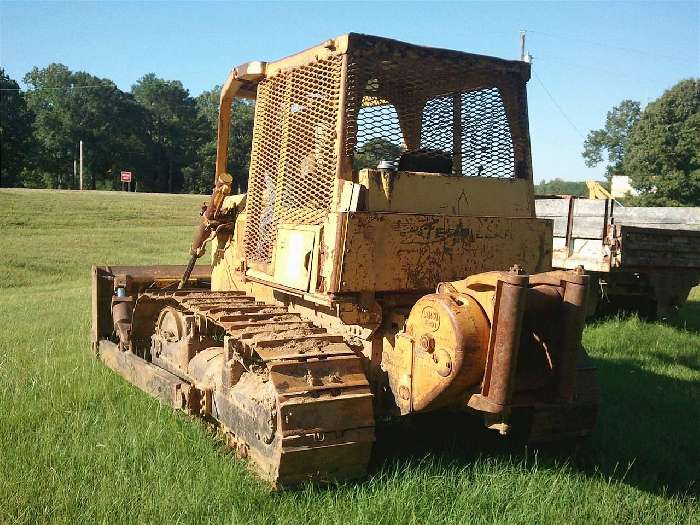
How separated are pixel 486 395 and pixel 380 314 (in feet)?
3.29

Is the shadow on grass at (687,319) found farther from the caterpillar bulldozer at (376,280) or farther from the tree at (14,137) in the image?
the tree at (14,137)

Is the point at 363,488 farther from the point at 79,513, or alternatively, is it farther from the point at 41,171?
the point at 41,171

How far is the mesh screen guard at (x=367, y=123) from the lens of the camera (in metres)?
3.98

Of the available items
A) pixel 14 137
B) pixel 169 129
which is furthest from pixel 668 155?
pixel 169 129

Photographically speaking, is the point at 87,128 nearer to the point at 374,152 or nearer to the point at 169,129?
the point at 169,129

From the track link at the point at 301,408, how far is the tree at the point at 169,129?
237 feet

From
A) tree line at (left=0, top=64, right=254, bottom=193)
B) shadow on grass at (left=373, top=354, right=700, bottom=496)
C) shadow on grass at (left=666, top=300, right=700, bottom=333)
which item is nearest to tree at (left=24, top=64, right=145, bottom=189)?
tree line at (left=0, top=64, right=254, bottom=193)

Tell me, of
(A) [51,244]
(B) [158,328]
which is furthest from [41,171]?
(B) [158,328]

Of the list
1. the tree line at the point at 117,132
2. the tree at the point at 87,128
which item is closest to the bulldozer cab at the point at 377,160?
the tree line at the point at 117,132

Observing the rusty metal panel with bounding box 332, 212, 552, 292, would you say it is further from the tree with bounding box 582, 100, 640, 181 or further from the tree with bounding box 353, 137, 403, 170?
the tree with bounding box 582, 100, 640, 181

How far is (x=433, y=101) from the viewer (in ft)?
15.2

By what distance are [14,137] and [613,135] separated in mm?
75037

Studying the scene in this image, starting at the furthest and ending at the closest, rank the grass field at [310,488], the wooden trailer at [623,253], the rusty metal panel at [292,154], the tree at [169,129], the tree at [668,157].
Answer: the tree at [169,129]
the tree at [668,157]
the wooden trailer at [623,253]
the rusty metal panel at [292,154]
the grass field at [310,488]

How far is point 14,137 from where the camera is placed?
205 feet
